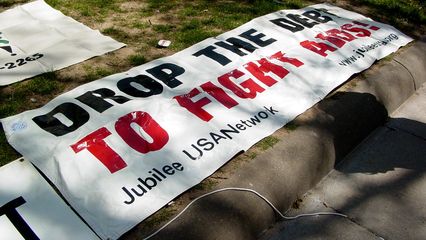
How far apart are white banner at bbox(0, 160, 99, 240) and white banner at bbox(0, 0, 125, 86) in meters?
1.09

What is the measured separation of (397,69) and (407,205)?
153 cm

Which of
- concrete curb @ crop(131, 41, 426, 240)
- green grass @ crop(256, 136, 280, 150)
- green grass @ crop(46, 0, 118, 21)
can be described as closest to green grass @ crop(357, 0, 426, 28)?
concrete curb @ crop(131, 41, 426, 240)

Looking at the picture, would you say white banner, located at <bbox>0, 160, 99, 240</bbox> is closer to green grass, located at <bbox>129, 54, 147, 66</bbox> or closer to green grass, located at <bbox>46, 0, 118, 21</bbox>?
green grass, located at <bbox>129, 54, 147, 66</bbox>

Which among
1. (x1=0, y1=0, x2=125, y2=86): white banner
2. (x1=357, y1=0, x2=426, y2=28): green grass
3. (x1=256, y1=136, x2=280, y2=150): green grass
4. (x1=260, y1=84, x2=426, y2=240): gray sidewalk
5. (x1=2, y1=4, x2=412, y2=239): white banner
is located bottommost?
(x1=260, y1=84, x2=426, y2=240): gray sidewalk

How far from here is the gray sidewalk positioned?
8.23 ft

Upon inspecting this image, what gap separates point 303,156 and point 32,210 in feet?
5.20

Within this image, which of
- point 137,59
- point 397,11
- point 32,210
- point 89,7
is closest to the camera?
point 32,210

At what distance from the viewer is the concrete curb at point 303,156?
2215mm

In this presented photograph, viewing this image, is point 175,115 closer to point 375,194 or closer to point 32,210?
point 32,210

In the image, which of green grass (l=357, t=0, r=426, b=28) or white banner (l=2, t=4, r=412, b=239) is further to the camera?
green grass (l=357, t=0, r=426, b=28)

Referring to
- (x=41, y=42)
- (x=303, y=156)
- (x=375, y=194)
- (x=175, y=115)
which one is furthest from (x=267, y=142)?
(x=41, y=42)

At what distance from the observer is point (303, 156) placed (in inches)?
108

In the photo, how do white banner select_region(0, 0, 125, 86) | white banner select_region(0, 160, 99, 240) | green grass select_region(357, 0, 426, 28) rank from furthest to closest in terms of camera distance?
green grass select_region(357, 0, 426, 28)
white banner select_region(0, 0, 125, 86)
white banner select_region(0, 160, 99, 240)

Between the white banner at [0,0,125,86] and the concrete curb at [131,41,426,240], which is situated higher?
the white banner at [0,0,125,86]
